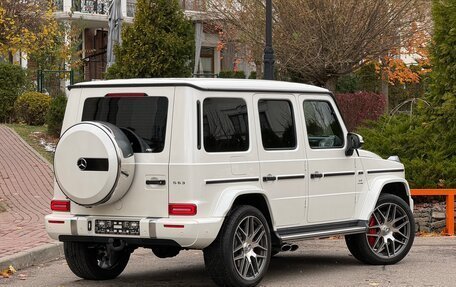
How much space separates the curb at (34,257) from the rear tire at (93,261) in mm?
1116

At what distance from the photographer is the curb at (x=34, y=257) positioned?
11.4 m

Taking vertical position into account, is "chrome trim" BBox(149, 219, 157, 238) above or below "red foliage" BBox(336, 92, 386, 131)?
above

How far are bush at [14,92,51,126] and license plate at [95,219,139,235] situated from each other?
1911 cm

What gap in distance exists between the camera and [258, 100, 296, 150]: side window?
10.3 metres

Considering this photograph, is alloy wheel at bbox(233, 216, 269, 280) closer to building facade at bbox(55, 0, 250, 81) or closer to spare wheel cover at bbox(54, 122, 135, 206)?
spare wheel cover at bbox(54, 122, 135, 206)

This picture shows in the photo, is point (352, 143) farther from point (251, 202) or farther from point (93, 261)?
point (93, 261)

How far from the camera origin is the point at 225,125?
9891 mm

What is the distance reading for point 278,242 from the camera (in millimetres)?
10305

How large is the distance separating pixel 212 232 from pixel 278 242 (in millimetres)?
1116

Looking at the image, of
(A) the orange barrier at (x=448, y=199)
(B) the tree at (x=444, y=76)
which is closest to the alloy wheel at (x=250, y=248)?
(A) the orange barrier at (x=448, y=199)

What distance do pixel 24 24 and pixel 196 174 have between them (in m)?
17.5

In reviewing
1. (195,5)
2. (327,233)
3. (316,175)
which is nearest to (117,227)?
(316,175)

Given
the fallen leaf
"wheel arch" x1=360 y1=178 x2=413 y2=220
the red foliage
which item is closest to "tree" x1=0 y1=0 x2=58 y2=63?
the red foliage

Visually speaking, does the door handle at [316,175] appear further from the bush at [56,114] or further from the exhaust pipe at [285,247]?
the bush at [56,114]
